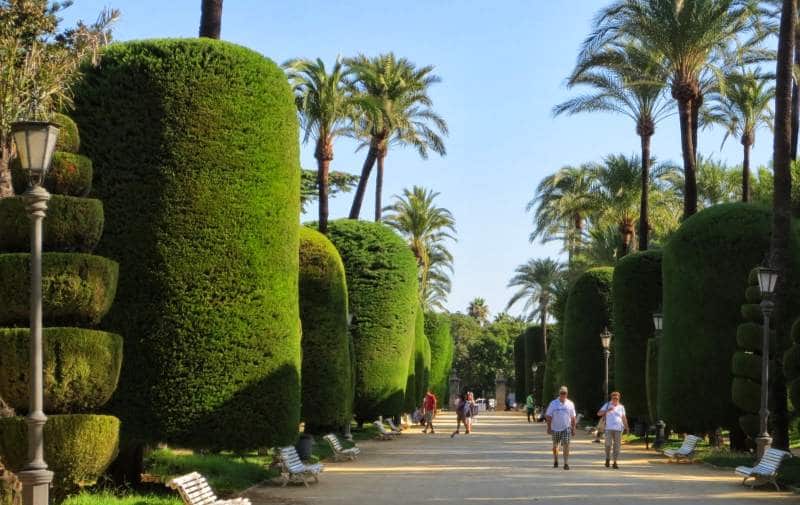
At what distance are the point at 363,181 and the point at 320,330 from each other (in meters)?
19.5

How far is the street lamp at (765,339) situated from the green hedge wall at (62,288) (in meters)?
11.7

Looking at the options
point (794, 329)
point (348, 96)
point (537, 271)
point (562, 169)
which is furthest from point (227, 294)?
point (537, 271)

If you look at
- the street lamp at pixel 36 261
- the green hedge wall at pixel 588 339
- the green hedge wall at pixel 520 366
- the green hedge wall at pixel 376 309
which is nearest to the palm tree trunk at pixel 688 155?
the green hedge wall at pixel 376 309

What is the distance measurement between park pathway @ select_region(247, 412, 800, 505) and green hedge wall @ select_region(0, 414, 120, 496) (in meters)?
3.24

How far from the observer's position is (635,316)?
113 ft

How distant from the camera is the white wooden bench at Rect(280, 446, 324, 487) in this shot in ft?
59.1

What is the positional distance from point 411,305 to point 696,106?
10.3 metres

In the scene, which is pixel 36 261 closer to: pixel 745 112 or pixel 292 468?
pixel 292 468

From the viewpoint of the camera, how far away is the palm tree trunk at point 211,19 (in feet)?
62.7

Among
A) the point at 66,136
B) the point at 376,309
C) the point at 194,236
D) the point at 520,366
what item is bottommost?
the point at 520,366

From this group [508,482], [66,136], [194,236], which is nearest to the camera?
[66,136]

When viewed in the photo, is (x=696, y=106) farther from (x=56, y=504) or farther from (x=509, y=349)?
(x=509, y=349)

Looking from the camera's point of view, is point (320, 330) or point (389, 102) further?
point (389, 102)

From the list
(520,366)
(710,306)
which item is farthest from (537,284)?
(710,306)
